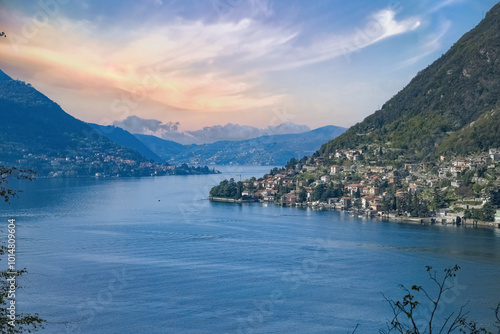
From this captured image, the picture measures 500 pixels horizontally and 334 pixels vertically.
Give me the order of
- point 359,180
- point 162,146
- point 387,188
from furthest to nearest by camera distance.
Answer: point 162,146
point 359,180
point 387,188

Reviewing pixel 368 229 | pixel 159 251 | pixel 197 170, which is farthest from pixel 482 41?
pixel 197 170

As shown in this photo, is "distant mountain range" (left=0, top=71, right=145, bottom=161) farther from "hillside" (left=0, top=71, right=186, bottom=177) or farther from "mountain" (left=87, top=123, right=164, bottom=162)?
"mountain" (left=87, top=123, right=164, bottom=162)

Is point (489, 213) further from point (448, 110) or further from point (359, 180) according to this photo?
point (448, 110)

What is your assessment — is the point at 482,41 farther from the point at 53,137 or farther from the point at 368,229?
the point at 53,137

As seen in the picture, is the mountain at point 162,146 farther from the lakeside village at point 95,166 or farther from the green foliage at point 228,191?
the green foliage at point 228,191
